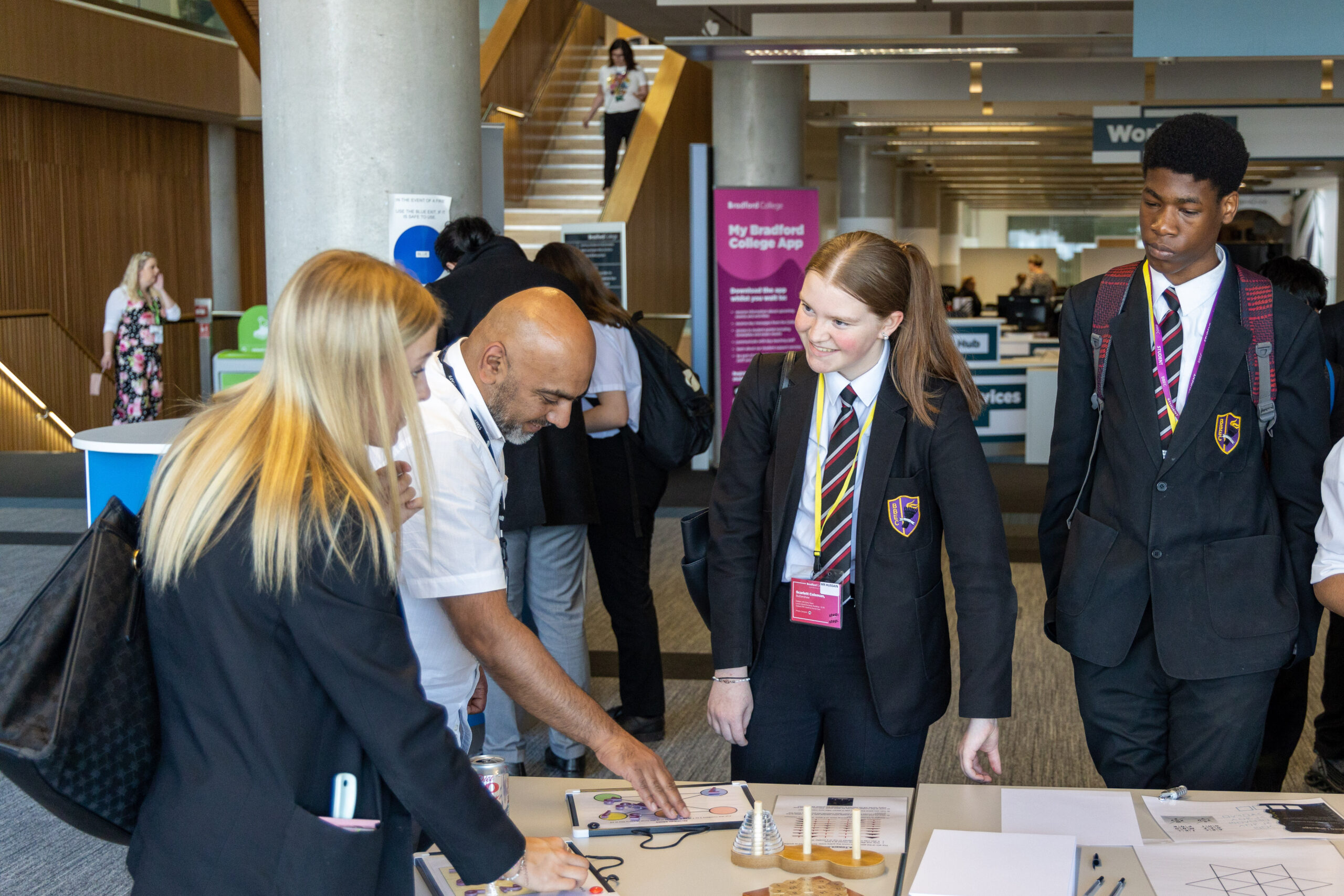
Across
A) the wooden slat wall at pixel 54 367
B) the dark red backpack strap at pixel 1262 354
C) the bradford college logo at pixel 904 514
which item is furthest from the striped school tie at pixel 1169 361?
the wooden slat wall at pixel 54 367

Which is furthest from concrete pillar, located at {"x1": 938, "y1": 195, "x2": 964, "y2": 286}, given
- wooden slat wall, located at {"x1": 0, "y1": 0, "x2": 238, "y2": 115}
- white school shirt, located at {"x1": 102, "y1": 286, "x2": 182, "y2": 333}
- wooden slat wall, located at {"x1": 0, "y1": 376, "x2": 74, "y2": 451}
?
white school shirt, located at {"x1": 102, "y1": 286, "x2": 182, "y2": 333}

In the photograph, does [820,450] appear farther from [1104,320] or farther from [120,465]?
[120,465]

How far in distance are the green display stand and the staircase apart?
3.14 meters

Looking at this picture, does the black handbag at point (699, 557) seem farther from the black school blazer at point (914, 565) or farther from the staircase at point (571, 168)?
the staircase at point (571, 168)

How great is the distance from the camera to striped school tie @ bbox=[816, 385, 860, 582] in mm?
2279

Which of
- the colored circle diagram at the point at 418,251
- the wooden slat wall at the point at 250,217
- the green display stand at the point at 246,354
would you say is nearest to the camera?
the colored circle diagram at the point at 418,251

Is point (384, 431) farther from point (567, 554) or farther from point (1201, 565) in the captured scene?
point (567, 554)

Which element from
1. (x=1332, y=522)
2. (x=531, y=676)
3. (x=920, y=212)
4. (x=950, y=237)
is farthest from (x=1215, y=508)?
(x=950, y=237)

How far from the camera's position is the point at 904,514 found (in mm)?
2244

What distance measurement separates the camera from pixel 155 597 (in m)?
1.46

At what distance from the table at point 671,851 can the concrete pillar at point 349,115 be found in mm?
2307

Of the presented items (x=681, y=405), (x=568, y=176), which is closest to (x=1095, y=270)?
(x=568, y=176)

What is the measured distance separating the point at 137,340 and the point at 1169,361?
10530 millimetres

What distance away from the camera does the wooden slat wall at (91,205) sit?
13594mm
